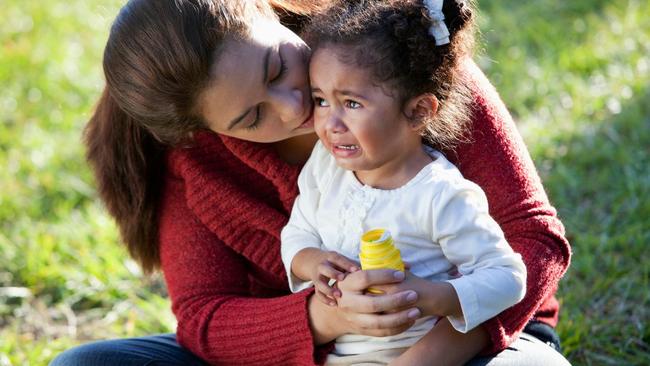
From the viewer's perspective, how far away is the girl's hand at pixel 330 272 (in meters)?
1.77

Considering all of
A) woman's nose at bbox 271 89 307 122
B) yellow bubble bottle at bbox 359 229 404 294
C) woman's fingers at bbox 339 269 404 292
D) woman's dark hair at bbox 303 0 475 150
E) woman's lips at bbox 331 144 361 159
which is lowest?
woman's fingers at bbox 339 269 404 292

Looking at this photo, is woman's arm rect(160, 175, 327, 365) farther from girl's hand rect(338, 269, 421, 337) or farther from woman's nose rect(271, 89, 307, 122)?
woman's nose rect(271, 89, 307, 122)

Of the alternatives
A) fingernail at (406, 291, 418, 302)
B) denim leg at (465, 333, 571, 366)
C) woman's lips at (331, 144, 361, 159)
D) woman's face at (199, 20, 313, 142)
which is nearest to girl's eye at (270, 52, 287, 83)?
woman's face at (199, 20, 313, 142)

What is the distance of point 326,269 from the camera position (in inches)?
70.5

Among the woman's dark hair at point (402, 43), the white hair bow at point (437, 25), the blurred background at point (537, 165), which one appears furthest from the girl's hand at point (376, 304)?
the blurred background at point (537, 165)

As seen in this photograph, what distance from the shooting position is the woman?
1.92 metres

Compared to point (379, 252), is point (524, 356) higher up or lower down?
lower down

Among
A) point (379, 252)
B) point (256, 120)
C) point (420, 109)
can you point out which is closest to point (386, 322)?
point (379, 252)

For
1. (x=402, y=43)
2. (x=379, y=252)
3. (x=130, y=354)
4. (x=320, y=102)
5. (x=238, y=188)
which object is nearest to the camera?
(x=379, y=252)

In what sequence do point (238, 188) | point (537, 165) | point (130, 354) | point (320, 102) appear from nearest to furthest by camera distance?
point (320, 102) < point (130, 354) < point (238, 188) < point (537, 165)

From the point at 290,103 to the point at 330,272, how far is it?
37 cm

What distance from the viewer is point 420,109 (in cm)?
184

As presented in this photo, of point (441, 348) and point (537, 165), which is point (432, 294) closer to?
point (441, 348)

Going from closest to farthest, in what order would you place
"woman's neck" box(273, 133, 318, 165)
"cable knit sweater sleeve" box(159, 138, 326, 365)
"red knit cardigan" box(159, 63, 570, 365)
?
"red knit cardigan" box(159, 63, 570, 365)
"cable knit sweater sleeve" box(159, 138, 326, 365)
"woman's neck" box(273, 133, 318, 165)
